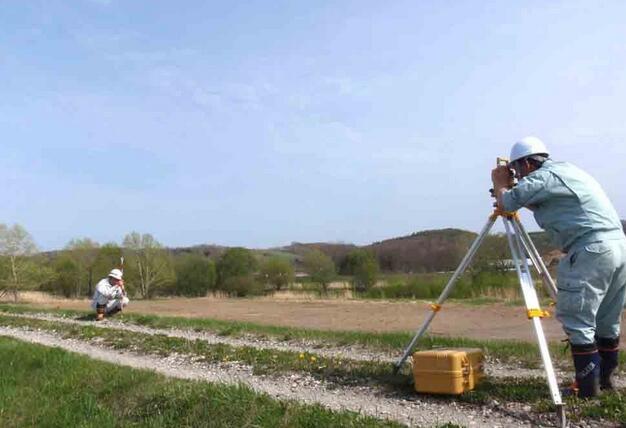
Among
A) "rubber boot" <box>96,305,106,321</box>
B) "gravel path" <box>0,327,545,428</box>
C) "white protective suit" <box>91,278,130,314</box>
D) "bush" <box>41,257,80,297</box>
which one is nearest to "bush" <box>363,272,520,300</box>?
"white protective suit" <box>91,278,130,314</box>

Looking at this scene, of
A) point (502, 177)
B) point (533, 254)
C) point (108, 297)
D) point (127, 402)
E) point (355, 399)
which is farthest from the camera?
point (108, 297)

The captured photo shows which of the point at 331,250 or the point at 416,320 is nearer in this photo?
the point at 416,320

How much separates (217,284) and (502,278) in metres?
20.6

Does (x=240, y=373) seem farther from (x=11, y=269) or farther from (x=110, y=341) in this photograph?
(x=11, y=269)

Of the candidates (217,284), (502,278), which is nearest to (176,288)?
(217,284)

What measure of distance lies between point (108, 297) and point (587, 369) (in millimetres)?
16313

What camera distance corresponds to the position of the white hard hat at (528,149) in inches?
261

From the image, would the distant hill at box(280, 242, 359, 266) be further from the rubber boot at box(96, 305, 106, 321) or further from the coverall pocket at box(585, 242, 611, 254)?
the coverall pocket at box(585, 242, 611, 254)

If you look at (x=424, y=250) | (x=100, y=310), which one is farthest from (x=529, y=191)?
(x=424, y=250)

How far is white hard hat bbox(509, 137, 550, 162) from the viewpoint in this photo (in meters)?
6.63

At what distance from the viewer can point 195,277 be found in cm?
4281

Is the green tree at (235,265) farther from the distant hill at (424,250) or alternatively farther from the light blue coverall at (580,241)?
the light blue coverall at (580,241)

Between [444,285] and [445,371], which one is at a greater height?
[444,285]

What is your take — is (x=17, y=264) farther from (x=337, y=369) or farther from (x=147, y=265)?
(x=337, y=369)
